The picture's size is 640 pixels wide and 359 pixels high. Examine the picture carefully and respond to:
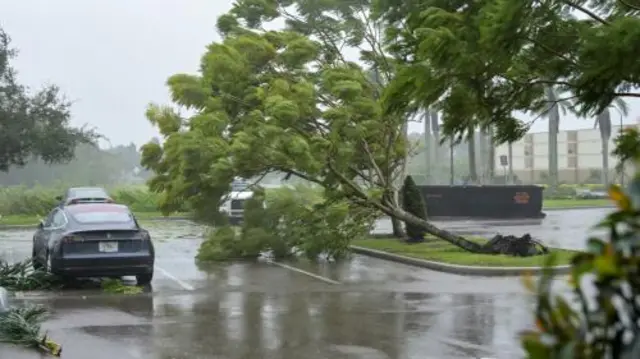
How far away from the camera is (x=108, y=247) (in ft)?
47.2

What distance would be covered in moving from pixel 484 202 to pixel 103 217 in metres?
23.9

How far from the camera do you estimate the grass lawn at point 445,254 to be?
17.2 metres

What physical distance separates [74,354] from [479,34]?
5.79 metres

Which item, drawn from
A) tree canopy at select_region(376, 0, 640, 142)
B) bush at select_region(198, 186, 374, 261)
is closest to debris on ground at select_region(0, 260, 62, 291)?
bush at select_region(198, 186, 374, 261)

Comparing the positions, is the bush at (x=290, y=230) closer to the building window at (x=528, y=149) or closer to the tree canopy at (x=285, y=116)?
the tree canopy at (x=285, y=116)

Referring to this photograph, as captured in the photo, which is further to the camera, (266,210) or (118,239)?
(266,210)

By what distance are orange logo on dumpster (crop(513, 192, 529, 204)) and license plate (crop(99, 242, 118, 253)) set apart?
24761 mm

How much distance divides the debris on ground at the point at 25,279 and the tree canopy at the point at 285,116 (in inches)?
203

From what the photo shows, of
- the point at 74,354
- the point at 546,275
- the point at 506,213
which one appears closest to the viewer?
the point at 546,275

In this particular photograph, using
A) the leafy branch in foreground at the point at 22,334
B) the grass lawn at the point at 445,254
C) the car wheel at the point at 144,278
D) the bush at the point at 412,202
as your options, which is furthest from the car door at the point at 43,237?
the bush at the point at 412,202

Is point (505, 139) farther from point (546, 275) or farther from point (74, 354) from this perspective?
point (546, 275)

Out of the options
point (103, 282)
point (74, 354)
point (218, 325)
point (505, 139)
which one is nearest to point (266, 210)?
point (103, 282)

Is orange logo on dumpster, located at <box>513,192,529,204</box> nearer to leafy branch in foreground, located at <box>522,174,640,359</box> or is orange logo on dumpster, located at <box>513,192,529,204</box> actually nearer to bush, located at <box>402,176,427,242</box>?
bush, located at <box>402,176,427,242</box>

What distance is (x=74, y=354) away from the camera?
9.47 metres
